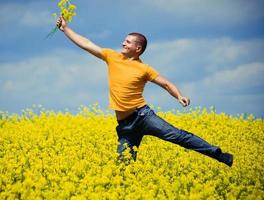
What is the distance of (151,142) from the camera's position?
11.1 m

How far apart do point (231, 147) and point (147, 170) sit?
3725 mm

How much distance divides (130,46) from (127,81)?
1.34 feet

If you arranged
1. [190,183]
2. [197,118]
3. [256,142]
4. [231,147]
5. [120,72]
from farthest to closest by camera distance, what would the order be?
[197,118] < [256,142] < [231,147] < [120,72] < [190,183]

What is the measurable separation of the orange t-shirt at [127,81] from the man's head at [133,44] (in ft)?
0.35

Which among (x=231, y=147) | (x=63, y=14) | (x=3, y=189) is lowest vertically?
(x=3, y=189)

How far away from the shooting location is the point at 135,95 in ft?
23.4

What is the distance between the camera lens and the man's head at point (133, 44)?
7.13 meters

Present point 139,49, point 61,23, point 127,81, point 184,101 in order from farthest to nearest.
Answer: point 61,23
point 139,49
point 127,81
point 184,101

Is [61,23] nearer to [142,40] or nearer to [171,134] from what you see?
[142,40]

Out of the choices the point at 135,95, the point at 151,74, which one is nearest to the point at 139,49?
the point at 151,74

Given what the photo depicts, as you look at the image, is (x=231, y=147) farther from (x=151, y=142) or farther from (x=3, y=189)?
(x=3, y=189)

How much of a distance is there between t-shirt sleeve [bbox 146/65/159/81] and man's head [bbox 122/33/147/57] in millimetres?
247

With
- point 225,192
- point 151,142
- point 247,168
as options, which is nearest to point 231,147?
point 151,142

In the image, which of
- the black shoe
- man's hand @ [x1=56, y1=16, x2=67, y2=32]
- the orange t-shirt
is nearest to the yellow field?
the black shoe
